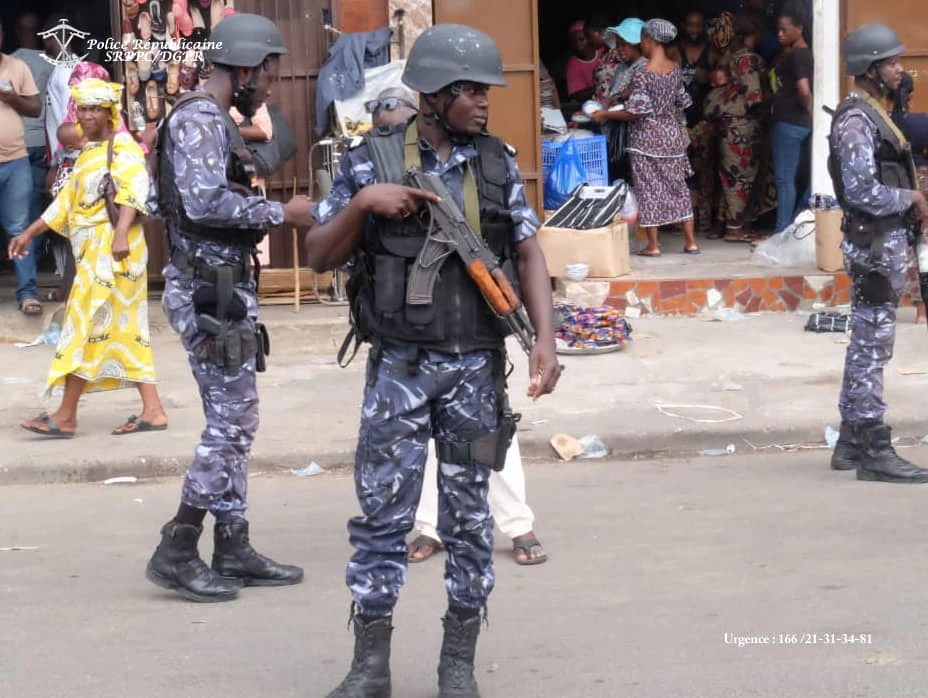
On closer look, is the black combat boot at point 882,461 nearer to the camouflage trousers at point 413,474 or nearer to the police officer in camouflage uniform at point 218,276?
the police officer in camouflage uniform at point 218,276

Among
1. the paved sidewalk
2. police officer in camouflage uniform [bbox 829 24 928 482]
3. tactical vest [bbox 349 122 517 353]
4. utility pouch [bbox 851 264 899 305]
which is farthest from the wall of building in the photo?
tactical vest [bbox 349 122 517 353]

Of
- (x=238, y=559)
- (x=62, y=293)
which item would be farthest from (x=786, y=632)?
(x=62, y=293)

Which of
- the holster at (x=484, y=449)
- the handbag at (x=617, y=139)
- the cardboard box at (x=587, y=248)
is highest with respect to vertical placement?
the handbag at (x=617, y=139)

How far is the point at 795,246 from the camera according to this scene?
10797 mm

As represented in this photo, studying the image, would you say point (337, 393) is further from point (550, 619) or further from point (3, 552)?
point (550, 619)

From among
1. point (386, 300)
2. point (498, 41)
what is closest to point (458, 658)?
point (386, 300)

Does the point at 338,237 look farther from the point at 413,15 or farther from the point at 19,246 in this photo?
the point at 413,15

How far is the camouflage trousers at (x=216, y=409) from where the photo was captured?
17.1 feet

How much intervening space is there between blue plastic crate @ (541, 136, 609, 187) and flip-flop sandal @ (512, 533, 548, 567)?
5.83 metres

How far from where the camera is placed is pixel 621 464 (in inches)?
292

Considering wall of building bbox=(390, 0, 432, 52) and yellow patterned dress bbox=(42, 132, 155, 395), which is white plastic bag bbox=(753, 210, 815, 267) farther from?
yellow patterned dress bbox=(42, 132, 155, 395)

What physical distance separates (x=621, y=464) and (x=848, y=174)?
5.99 feet

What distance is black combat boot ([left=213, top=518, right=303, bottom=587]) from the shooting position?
5367mm

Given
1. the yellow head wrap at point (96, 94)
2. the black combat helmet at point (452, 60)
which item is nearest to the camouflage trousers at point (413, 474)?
the black combat helmet at point (452, 60)
